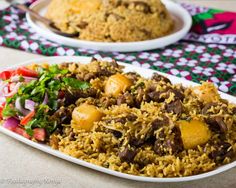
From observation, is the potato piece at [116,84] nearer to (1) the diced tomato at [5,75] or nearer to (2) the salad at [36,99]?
(2) the salad at [36,99]

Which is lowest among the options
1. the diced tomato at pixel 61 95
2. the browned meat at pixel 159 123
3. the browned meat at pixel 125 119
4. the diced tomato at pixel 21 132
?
the diced tomato at pixel 21 132

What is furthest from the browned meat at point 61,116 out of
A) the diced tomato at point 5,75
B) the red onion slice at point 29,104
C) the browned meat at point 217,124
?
the browned meat at point 217,124

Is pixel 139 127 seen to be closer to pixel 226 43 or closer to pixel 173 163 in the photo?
pixel 173 163

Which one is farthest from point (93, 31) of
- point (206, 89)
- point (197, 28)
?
point (206, 89)

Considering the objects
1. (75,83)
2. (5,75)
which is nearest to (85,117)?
(75,83)

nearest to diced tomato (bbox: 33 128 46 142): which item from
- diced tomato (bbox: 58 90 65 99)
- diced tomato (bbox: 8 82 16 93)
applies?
diced tomato (bbox: 58 90 65 99)

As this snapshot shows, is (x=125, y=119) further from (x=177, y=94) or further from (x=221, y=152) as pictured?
(x=221, y=152)
